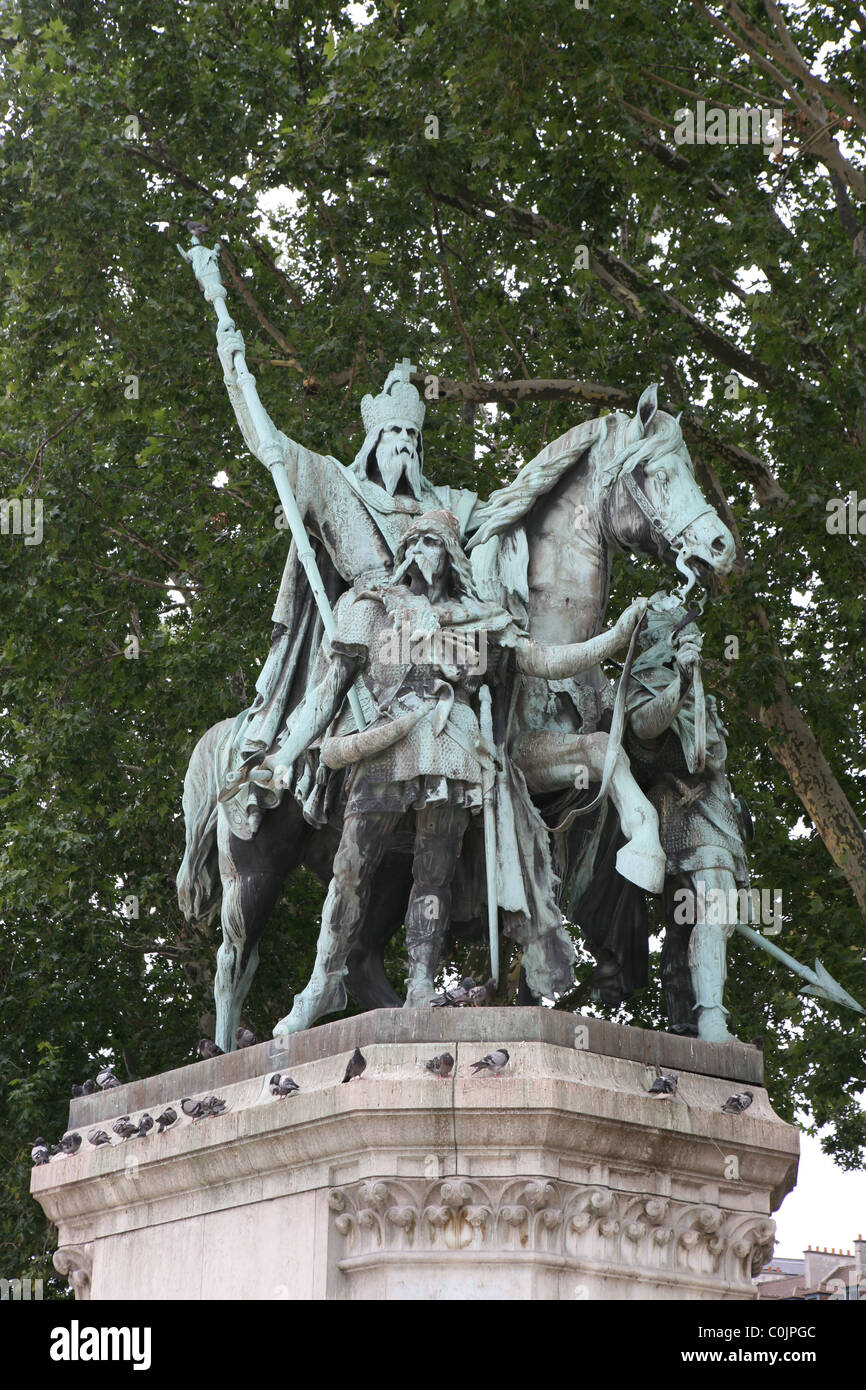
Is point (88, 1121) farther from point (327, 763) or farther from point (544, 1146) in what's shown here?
point (544, 1146)

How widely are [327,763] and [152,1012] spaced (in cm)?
986

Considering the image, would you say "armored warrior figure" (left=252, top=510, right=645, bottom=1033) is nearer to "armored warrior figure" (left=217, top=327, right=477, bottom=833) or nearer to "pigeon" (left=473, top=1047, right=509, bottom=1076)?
"armored warrior figure" (left=217, top=327, right=477, bottom=833)

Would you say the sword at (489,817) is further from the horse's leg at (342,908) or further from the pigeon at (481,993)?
the horse's leg at (342,908)

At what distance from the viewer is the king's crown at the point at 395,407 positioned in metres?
10.8

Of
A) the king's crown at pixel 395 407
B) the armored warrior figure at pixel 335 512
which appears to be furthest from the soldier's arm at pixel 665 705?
the king's crown at pixel 395 407

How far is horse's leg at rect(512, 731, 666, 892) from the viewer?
9.12 metres

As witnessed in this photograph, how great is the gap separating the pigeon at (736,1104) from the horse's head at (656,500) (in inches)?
91.0

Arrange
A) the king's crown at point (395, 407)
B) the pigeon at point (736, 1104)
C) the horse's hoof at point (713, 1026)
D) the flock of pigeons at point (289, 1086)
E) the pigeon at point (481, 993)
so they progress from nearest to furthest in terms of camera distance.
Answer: the flock of pigeons at point (289, 1086), the pigeon at point (481, 993), the pigeon at point (736, 1104), the horse's hoof at point (713, 1026), the king's crown at point (395, 407)

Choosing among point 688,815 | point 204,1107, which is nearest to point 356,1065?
point 204,1107

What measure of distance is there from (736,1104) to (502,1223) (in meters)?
1.25

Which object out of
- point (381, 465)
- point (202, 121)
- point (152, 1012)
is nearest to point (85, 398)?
point (202, 121)

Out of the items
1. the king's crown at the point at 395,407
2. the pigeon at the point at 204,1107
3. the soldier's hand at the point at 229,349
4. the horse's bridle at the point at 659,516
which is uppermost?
the soldier's hand at the point at 229,349

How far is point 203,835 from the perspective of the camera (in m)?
10.5

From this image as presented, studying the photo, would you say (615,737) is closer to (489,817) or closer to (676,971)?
(489,817)
